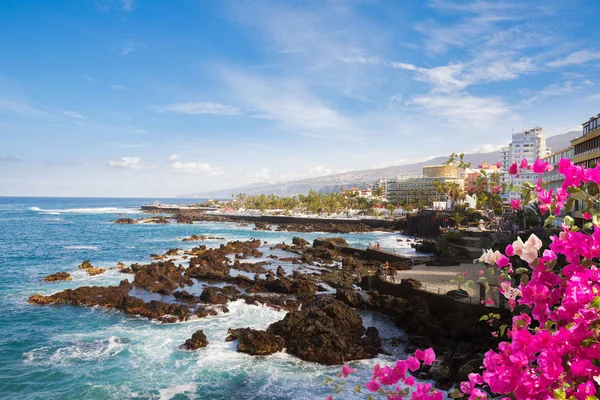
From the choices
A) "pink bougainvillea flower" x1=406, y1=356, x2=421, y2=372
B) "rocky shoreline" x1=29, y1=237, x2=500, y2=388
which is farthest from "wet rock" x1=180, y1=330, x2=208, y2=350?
"pink bougainvillea flower" x1=406, y1=356, x2=421, y2=372

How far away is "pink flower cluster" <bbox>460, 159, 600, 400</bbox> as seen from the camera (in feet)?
8.44

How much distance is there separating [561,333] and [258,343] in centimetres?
1799

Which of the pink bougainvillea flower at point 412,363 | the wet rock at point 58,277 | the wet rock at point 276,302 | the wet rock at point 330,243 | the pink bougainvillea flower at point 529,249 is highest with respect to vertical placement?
the pink bougainvillea flower at point 529,249

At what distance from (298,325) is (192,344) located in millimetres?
5268

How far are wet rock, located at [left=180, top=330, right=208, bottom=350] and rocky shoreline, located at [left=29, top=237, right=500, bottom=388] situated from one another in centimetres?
5

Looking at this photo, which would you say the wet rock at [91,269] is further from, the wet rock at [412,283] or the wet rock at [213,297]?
the wet rock at [412,283]

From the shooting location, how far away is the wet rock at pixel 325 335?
18.6 m

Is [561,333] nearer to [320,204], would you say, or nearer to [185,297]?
[185,297]

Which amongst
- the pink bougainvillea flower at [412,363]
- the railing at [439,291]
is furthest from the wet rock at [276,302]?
the pink bougainvillea flower at [412,363]

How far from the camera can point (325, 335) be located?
19.5 m

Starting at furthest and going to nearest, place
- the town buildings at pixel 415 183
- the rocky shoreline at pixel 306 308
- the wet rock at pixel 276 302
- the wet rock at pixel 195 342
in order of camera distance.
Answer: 1. the town buildings at pixel 415 183
2. the wet rock at pixel 276 302
3. the wet rock at pixel 195 342
4. the rocky shoreline at pixel 306 308

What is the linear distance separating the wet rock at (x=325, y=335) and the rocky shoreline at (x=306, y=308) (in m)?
0.05

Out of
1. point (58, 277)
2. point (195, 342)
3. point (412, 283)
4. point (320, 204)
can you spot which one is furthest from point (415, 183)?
point (195, 342)

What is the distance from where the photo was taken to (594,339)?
2.62m
